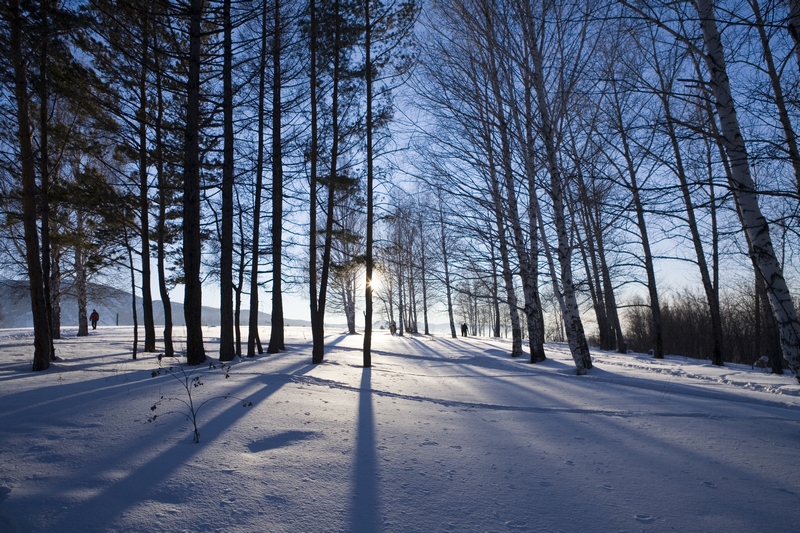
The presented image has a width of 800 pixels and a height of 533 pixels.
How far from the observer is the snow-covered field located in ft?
6.41

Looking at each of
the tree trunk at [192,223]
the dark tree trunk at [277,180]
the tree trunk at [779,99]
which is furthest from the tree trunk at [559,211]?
the tree trunk at [192,223]

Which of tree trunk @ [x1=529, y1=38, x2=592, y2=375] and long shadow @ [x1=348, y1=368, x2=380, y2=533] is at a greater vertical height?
tree trunk @ [x1=529, y1=38, x2=592, y2=375]

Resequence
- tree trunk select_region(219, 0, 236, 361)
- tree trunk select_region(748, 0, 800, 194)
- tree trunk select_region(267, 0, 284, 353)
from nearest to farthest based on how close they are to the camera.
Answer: tree trunk select_region(748, 0, 800, 194) → tree trunk select_region(219, 0, 236, 361) → tree trunk select_region(267, 0, 284, 353)

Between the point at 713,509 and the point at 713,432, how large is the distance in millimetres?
1731

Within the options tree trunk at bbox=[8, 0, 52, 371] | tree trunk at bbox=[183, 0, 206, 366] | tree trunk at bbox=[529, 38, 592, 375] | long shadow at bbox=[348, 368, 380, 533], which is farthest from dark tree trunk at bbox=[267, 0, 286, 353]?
long shadow at bbox=[348, 368, 380, 533]

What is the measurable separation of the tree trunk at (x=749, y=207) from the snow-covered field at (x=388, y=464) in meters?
0.97

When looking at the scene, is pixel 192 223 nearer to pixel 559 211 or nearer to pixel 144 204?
pixel 144 204

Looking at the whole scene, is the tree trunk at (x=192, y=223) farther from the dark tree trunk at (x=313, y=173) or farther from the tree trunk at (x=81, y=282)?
the tree trunk at (x=81, y=282)

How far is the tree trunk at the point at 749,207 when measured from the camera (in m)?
4.07

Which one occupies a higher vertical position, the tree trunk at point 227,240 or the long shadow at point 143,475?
the tree trunk at point 227,240

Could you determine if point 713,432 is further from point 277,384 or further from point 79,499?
point 277,384

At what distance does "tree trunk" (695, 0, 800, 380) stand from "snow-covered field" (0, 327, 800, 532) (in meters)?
0.97

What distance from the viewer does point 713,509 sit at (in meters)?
2.07

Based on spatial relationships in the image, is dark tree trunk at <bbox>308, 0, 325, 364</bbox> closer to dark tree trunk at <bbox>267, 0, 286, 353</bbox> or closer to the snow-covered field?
dark tree trunk at <bbox>267, 0, 286, 353</bbox>
